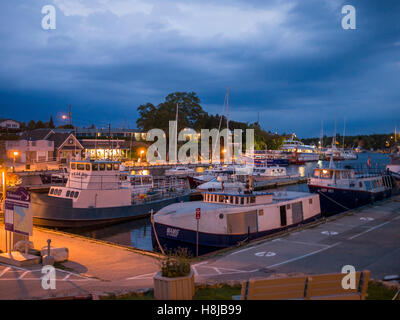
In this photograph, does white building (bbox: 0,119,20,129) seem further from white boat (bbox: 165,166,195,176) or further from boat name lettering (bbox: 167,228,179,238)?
boat name lettering (bbox: 167,228,179,238)

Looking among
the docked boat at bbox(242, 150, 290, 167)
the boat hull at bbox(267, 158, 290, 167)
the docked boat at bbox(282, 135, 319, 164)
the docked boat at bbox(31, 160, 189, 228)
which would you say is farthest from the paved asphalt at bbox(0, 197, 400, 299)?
the docked boat at bbox(282, 135, 319, 164)

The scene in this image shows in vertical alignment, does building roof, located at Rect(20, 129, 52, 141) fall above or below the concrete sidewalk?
above

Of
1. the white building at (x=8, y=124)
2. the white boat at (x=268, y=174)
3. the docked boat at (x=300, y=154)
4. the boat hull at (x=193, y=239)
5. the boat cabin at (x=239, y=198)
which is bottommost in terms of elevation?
the boat hull at (x=193, y=239)

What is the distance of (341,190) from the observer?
39250 millimetres

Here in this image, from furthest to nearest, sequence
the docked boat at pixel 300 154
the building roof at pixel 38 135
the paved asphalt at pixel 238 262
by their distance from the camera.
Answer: the docked boat at pixel 300 154
the building roof at pixel 38 135
the paved asphalt at pixel 238 262

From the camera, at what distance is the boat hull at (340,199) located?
38969 mm

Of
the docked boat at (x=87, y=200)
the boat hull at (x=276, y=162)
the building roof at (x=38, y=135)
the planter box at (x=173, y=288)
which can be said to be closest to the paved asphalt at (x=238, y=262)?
the planter box at (x=173, y=288)

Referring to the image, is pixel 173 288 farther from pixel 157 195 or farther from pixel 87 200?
pixel 157 195

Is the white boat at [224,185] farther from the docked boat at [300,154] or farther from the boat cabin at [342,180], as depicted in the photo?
the docked boat at [300,154]

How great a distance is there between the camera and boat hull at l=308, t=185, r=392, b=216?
38969 mm

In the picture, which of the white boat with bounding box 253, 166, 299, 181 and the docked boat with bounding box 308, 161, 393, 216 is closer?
the docked boat with bounding box 308, 161, 393, 216

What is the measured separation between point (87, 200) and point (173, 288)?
2564 centimetres

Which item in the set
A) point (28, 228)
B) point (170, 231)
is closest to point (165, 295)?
point (28, 228)

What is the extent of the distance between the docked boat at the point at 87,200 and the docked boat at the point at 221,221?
35.2ft
